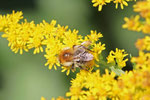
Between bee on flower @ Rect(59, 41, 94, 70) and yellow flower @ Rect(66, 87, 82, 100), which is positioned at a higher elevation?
bee on flower @ Rect(59, 41, 94, 70)

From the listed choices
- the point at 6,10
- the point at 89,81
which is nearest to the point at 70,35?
the point at 89,81

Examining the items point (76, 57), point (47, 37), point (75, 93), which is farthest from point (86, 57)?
point (47, 37)

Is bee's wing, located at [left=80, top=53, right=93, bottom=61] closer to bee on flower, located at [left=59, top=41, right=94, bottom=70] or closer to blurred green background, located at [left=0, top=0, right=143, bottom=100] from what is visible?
bee on flower, located at [left=59, top=41, right=94, bottom=70]

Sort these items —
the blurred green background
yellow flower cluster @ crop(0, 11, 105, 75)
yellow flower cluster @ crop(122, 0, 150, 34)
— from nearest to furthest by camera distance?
yellow flower cluster @ crop(122, 0, 150, 34) < yellow flower cluster @ crop(0, 11, 105, 75) < the blurred green background

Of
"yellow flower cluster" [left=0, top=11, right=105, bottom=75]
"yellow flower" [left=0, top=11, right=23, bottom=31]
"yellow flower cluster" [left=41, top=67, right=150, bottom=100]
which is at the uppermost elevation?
"yellow flower" [left=0, top=11, right=23, bottom=31]

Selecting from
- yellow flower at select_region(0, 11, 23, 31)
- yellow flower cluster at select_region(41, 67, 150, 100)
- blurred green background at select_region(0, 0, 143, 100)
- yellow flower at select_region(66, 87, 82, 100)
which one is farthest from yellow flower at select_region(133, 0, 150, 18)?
blurred green background at select_region(0, 0, 143, 100)

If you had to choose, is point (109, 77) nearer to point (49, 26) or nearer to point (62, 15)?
point (49, 26)
